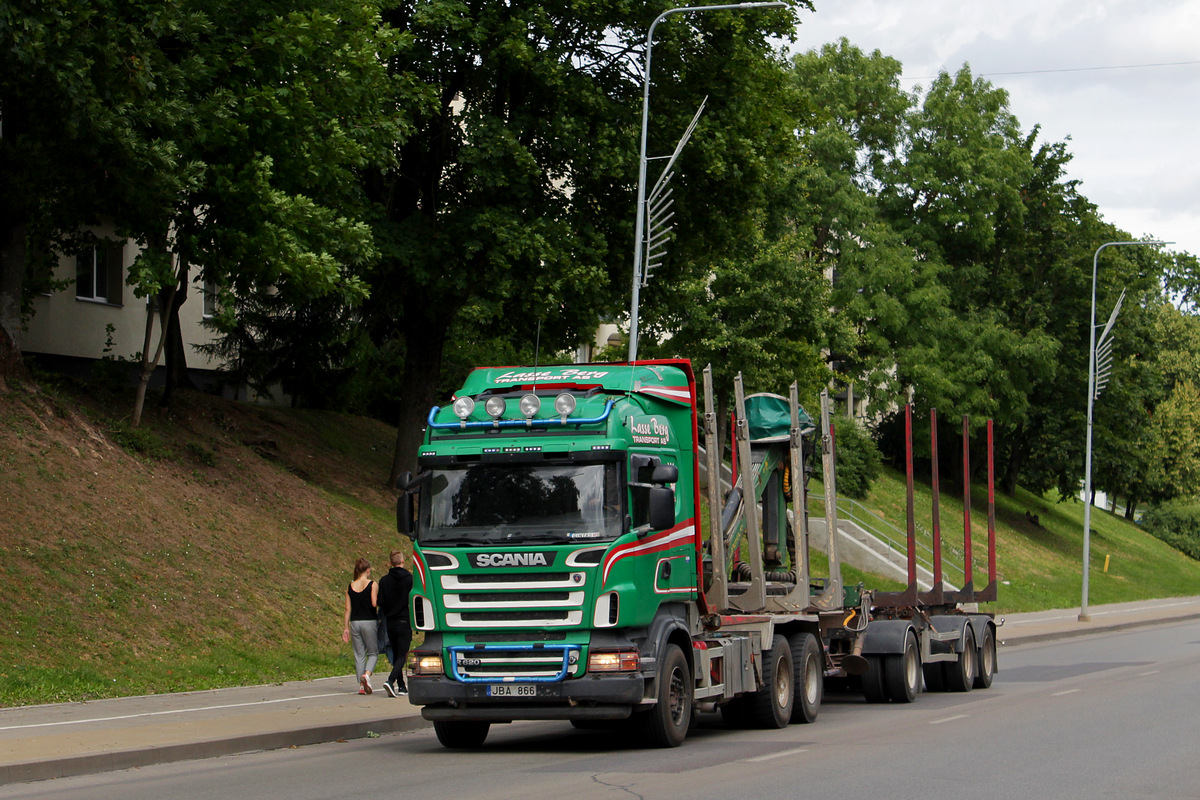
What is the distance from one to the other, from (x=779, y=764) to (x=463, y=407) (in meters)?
4.25

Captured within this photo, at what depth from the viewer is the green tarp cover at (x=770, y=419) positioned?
53.2 ft

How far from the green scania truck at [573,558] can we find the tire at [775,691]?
0.16 metres

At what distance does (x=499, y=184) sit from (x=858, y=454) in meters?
24.6

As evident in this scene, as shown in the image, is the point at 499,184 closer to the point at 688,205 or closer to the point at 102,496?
the point at 688,205

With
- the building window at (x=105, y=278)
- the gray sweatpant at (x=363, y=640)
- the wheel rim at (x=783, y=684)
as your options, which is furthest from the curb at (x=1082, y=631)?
the building window at (x=105, y=278)

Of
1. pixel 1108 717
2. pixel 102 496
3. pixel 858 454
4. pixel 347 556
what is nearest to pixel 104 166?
pixel 102 496

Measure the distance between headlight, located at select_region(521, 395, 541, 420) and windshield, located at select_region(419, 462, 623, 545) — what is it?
0.52 metres

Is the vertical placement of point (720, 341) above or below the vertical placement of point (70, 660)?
above

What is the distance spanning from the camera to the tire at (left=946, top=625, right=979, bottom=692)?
65.4 feet

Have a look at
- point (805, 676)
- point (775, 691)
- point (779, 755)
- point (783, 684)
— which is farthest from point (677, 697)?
point (805, 676)

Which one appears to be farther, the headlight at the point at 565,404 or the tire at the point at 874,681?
the tire at the point at 874,681

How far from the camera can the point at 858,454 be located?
1876 inches

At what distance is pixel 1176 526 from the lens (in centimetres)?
7731

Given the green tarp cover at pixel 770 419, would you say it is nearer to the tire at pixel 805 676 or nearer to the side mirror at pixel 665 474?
the tire at pixel 805 676
